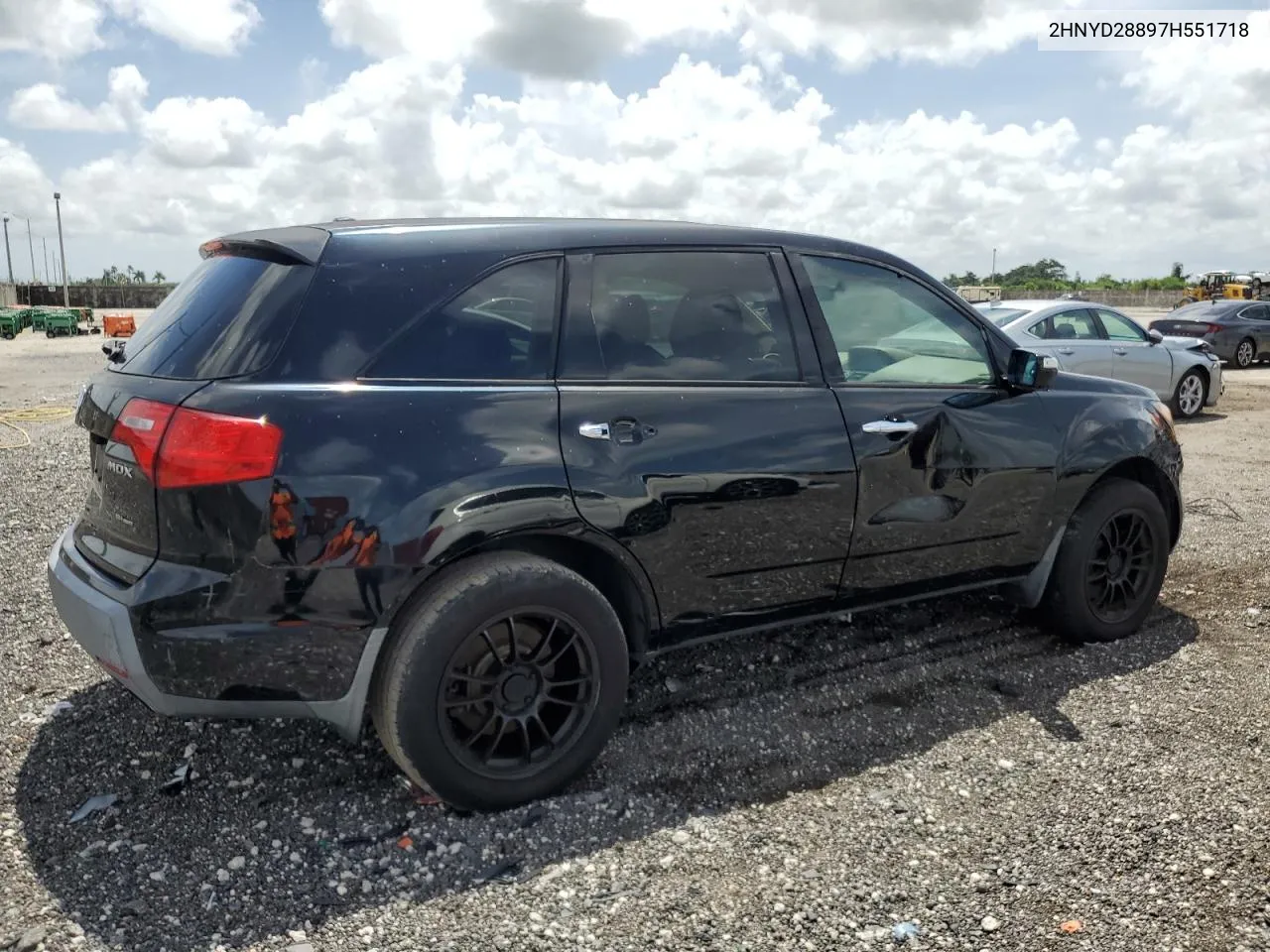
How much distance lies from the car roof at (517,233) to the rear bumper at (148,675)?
1.15 metres

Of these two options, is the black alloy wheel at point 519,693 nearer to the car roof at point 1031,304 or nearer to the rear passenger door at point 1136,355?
the car roof at point 1031,304

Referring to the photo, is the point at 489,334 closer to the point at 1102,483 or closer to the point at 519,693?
the point at 519,693

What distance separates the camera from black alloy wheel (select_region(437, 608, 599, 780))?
10.1ft

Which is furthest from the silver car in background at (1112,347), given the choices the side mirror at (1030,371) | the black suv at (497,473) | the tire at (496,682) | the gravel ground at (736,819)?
the tire at (496,682)

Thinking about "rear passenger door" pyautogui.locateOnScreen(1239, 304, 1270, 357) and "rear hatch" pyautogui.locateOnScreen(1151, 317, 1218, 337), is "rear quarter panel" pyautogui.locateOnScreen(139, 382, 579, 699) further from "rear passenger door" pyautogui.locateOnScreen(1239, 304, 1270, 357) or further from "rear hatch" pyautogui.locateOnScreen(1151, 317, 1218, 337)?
"rear passenger door" pyautogui.locateOnScreen(1239, 304, 1270, 357)

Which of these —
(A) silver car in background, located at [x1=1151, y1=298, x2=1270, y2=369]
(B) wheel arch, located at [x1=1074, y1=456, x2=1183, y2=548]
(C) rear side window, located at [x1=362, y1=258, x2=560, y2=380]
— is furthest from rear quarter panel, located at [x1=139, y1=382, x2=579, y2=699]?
(A) silver car in background, located at [x1=1151, y1=298, x2=1270, y2=369]

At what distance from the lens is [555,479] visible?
312 centimetres

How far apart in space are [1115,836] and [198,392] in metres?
2.97

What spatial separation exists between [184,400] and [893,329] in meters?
2.61

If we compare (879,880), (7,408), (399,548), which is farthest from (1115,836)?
(7,408)

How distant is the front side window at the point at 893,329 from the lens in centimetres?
386

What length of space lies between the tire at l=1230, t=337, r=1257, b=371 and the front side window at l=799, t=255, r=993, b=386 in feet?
62.2

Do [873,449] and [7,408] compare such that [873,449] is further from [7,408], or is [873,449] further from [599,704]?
[7,408]

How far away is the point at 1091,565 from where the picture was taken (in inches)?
180
